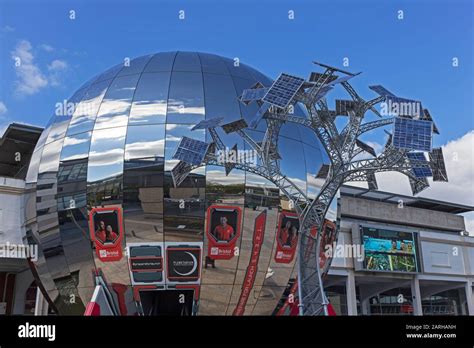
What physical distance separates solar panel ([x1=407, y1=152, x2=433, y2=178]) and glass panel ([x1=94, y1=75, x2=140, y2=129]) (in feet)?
17.5

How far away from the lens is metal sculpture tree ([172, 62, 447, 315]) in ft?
25.7

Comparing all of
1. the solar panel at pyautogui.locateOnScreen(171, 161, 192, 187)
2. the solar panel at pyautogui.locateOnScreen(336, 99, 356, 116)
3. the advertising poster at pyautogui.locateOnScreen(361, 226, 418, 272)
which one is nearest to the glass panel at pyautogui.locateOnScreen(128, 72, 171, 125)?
the solar panel at pyautogui.locateOnScreen(171, 161, 192, 187)

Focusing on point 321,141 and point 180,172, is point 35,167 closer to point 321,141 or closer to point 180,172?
point 180,172

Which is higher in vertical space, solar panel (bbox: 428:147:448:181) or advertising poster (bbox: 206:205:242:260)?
solar panel (bbox: 428:147:448:181)

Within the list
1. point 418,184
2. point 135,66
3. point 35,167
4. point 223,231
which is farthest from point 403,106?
point 35,167

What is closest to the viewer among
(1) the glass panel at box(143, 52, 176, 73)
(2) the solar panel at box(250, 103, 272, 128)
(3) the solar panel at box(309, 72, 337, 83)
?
(2) the solar panel at box(250, 103, 272, 128)

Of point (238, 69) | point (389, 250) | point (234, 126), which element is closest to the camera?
point (234, 126)

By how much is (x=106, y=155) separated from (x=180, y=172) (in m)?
1.31

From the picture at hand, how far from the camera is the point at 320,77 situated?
845 centimetres

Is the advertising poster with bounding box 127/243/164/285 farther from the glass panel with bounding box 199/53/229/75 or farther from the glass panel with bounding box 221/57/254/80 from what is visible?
the glass panel with bounding box 221/57/254/80

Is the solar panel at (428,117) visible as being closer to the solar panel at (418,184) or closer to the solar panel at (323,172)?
the solar panel at (418,184)
